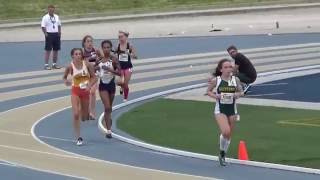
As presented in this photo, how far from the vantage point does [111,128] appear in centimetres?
1734

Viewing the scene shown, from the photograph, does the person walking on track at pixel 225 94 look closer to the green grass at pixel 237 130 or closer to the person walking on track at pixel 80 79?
the green grass at pixel 237 130

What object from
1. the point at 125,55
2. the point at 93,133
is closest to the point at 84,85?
the point at 93,133

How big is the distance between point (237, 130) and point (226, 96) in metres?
3.58

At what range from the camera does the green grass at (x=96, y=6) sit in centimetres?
5022

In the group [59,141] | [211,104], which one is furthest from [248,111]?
[59,141]

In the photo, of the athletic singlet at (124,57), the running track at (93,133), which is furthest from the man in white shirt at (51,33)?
the athletic singlet at (124,57)

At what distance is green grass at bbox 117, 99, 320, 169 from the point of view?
14.0m

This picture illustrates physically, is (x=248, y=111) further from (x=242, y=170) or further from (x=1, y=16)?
(x=1, y=16)

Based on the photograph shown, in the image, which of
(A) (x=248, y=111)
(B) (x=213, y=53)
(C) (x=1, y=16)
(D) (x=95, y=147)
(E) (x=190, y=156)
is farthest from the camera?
(C) (x=1, y=16)

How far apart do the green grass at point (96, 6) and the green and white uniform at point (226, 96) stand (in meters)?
35.2

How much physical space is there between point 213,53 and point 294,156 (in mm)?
20867

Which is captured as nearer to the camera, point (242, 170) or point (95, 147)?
point (242, 170)

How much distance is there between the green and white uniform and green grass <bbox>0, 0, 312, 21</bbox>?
35.2 metres

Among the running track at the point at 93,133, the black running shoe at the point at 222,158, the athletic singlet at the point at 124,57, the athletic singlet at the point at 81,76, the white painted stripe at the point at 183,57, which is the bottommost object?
the white painted stripe at the point at 183,57
